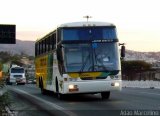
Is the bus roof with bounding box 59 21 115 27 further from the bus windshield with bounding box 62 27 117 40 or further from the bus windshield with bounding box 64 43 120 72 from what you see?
the bus windshield with bounding box 64 43 120 72

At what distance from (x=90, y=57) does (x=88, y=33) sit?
124 centimetres

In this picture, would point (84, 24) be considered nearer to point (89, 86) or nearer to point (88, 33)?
point (88, 33)

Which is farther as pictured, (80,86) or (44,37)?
(44,37)

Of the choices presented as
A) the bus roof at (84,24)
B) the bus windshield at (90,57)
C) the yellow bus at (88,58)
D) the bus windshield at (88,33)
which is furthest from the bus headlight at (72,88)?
the bus roof at (84,24)

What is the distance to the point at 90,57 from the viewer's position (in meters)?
23.4

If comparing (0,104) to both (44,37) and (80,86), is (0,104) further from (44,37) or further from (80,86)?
(44,37)

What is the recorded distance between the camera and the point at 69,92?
23469 mm

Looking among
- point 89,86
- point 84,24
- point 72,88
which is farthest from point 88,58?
point 84,24

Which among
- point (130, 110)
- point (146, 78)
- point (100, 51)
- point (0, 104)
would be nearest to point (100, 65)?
point (100, 51)

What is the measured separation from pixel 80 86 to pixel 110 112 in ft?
18.5

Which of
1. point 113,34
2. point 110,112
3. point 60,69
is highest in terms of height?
point 113,34

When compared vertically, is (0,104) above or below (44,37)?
below

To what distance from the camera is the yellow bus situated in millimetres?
23297

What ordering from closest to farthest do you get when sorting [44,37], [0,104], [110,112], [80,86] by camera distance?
[0,104] < [110,112] < [80,86] < [44,37]
